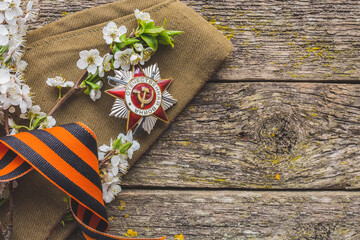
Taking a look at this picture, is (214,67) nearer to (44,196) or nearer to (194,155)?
(194,155)

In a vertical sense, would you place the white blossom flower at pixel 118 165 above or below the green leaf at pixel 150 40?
below

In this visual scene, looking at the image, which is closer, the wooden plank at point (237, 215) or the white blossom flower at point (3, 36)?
the white blossom flower at point (3, 36)

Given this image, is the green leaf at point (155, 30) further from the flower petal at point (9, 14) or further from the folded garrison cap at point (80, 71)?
the flower petal at point (9, 14)

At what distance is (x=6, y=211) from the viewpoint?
571 millimetres

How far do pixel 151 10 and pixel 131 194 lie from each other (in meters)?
0.34

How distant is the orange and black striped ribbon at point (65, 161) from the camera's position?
520mm

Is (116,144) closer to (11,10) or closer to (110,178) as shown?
(110,178)

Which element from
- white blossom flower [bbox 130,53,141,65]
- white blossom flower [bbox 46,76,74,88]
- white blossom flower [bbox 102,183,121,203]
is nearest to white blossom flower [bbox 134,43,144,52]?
white blossom flower [bbox 130,53,141,65]

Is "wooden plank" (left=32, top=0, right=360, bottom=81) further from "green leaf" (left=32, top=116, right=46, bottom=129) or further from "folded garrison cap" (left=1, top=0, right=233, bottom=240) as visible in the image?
"green leaf" (left=32, top=116, right=46, bottom=129)

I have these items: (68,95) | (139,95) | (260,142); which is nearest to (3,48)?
(68,95)

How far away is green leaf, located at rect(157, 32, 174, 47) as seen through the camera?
594 millimetres

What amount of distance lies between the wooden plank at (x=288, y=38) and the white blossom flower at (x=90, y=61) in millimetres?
218

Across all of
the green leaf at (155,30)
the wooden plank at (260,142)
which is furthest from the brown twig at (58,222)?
the green leaf at (155,30)

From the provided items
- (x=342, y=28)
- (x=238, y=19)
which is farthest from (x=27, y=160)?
(x=342, y=28)
